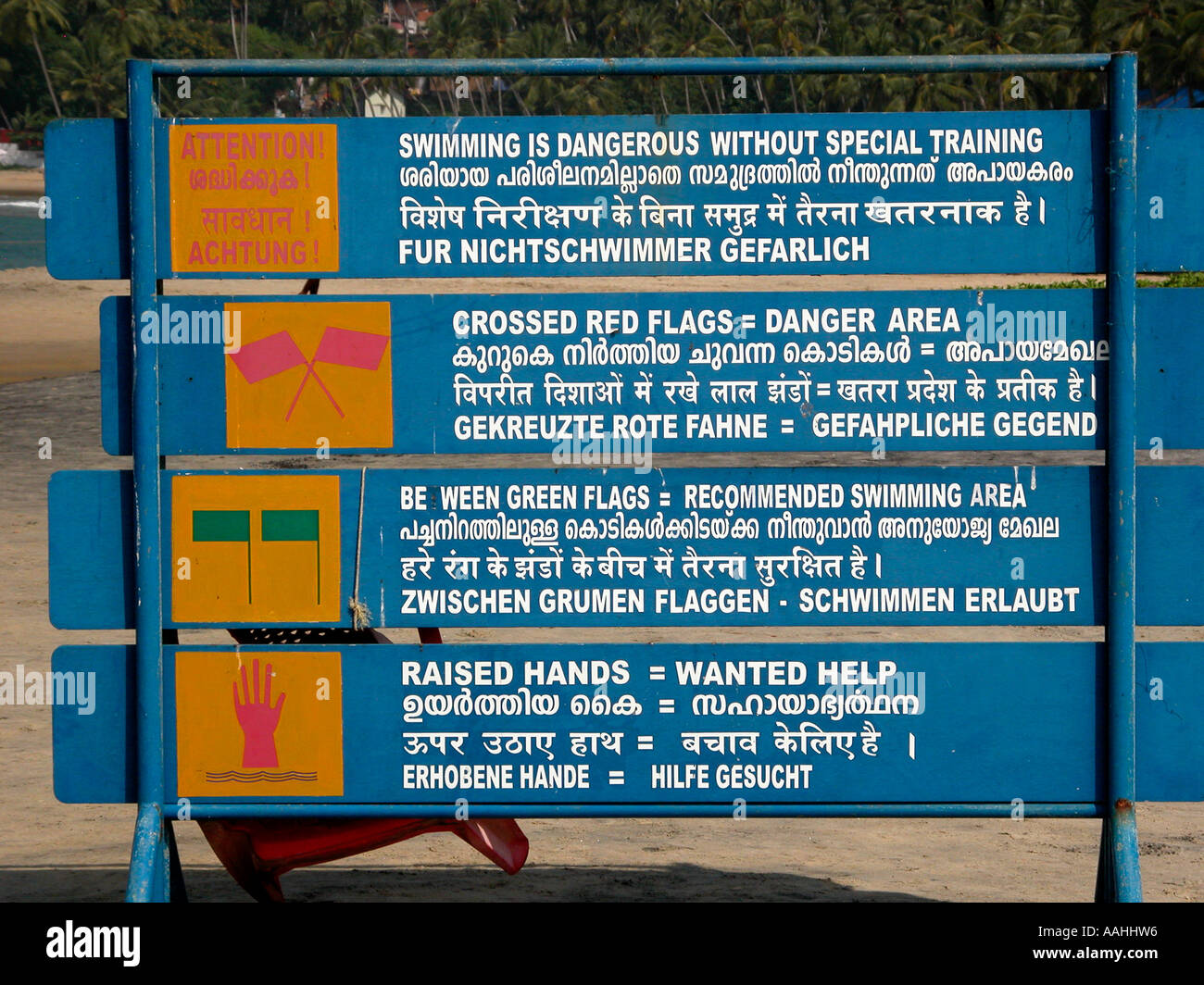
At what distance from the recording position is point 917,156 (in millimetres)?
3748

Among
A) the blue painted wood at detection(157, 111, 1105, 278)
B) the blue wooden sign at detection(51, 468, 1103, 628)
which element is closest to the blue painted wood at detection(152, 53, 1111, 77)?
the blue painted wood at detection(157, 111, 1105, 278)

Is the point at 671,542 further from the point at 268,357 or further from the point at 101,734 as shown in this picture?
the point at 101,734

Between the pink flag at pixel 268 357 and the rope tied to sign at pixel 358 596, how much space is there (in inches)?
13.4

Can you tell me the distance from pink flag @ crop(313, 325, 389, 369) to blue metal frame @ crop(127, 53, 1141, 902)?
435mm

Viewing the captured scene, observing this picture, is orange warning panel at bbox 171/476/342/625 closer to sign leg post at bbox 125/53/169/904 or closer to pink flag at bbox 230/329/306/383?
sign leg post at bbox 125/53/169/904

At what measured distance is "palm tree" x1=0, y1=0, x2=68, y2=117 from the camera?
84000 millimetres

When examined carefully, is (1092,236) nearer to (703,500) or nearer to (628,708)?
(703,500)

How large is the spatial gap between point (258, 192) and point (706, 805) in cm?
195

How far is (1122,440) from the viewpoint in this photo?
145 inches

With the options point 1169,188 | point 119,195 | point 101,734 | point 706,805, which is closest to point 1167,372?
point 1169,188

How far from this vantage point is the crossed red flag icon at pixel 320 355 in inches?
149
